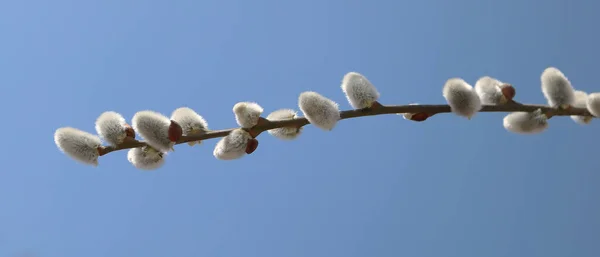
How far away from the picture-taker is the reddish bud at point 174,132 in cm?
150

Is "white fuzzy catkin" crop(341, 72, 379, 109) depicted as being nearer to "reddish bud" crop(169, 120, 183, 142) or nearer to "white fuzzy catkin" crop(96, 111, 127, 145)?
"reddish bud" crop(169, 120, 183, 142)

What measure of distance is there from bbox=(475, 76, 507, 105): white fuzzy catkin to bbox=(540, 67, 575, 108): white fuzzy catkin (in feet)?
0.40

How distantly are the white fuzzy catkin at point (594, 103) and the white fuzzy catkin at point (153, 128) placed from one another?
1048mm

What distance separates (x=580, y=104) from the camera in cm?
180

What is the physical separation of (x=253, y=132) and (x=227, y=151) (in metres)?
0.08

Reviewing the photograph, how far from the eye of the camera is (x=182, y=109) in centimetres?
161

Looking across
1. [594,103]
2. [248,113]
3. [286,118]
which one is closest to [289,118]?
[286,118]

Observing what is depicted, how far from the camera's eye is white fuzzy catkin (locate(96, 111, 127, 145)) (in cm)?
153

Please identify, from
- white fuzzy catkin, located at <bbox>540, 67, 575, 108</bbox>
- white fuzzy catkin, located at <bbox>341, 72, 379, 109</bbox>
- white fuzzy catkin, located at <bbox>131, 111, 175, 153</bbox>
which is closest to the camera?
white fuzzy catkin, located at <bbox>131, 111, 175, 153</bbox>

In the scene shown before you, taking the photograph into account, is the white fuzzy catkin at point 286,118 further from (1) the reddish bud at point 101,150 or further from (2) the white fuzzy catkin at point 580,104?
(2) the white fuzzy catkin at point 580,104

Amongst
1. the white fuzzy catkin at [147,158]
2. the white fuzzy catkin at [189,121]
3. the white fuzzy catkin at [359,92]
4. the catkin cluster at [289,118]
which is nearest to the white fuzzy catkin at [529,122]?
the catkin cluster at [289,118]

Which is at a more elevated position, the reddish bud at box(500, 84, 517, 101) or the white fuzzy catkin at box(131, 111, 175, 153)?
the reddish bud at box(500, 84, 517, 101)

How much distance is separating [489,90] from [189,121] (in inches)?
30.2

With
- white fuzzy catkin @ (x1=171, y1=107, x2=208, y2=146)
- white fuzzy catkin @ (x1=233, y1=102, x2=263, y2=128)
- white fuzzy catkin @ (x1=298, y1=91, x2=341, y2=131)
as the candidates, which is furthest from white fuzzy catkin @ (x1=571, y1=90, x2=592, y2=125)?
white fuzzy catkin @ (x1=171, y1=107, x2=208, y2=146)
